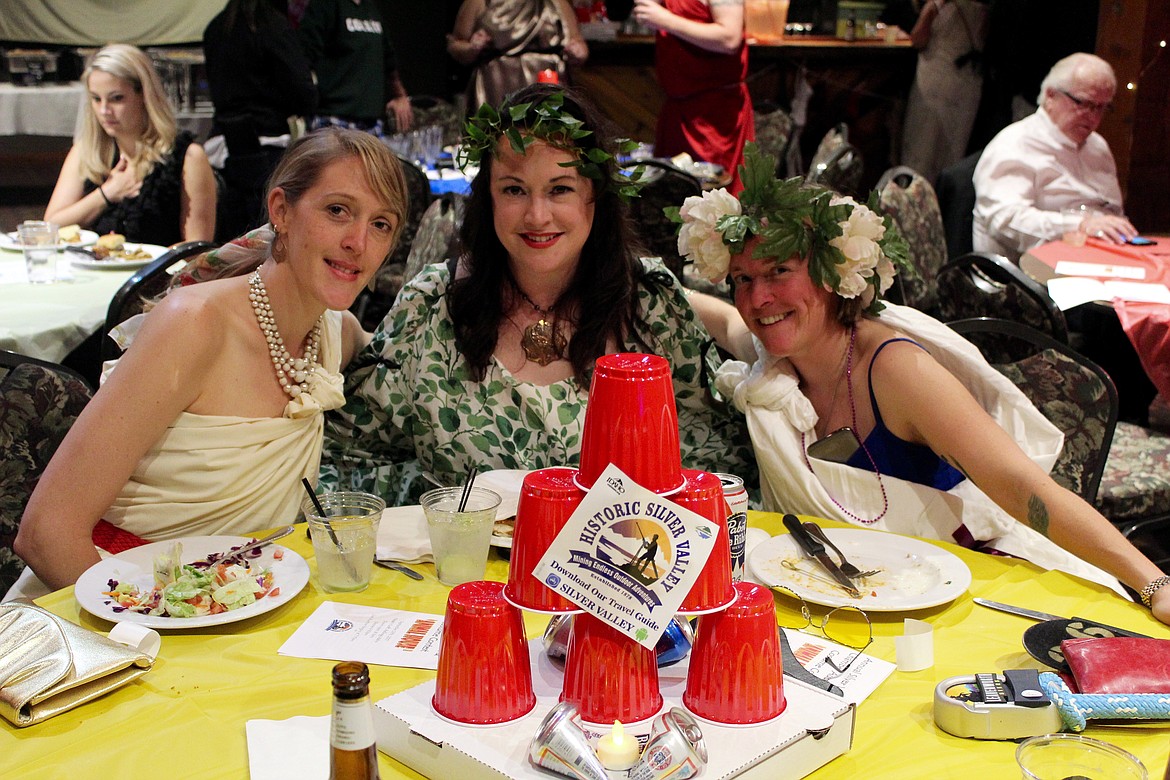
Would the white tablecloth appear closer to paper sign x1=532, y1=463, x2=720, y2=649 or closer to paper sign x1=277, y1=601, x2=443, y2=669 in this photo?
paper sign x1=277, y1=601, x2=443, y2=669

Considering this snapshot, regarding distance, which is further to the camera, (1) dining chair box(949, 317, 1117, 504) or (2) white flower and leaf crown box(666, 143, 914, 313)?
(1) dining chair box(949, 317, 1117, 504)

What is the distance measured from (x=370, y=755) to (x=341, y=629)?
55 centimetres

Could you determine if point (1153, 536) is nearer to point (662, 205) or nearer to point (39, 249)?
point (662, 205)

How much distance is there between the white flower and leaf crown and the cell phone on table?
0.92 feet

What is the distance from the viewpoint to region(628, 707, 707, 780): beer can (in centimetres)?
113

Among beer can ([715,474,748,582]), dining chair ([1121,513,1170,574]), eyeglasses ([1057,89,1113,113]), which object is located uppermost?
eyeglasses ([1057,89,1113,113])

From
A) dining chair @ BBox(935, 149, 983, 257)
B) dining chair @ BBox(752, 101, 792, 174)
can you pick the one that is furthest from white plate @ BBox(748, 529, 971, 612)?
dining chair @ BBox(752, 101, 792, 174)

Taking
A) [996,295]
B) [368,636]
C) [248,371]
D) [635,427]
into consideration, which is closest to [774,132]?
[996,295]

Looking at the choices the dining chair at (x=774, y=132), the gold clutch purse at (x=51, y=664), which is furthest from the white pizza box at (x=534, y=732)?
the dining chair at (x=774, y=132)

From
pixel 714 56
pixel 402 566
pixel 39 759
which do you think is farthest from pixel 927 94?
pixel 39 759

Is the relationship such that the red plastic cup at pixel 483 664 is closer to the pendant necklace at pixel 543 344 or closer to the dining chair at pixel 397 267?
the pendant necklace at pixel 543 344

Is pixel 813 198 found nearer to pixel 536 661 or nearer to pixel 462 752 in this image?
pixel 536 661

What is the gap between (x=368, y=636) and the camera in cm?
156

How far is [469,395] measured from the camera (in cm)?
252
